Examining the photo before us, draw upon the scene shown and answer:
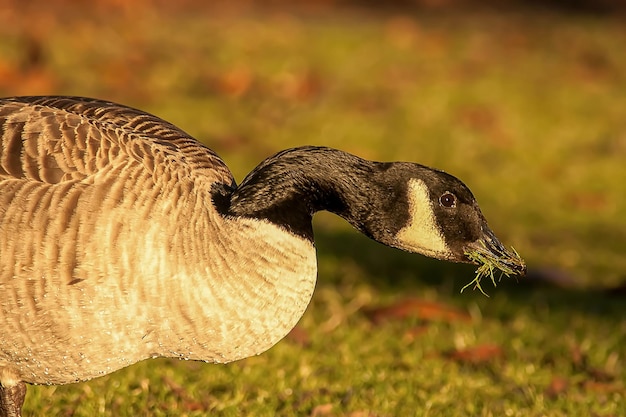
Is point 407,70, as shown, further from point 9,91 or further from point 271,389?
point 271,389

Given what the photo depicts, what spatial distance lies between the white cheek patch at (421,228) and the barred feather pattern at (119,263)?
42 centimetres

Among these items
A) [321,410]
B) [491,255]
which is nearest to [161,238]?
[491,255]

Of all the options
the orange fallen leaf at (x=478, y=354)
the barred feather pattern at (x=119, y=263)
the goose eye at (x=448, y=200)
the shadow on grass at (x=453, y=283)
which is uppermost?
the goose eye at (x=448, y=200)

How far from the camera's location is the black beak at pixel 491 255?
420 cm

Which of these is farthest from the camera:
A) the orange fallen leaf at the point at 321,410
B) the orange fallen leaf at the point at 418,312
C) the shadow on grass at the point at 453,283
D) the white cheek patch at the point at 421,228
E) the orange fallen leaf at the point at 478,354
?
the shadow on grass at the point at 453,283

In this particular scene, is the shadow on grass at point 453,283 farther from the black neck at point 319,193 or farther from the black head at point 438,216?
the black neck at point 319,193

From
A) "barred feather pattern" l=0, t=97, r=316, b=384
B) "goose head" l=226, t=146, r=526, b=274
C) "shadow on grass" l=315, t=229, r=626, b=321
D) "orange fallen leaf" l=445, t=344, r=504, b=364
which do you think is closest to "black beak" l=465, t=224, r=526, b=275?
"goose head" l=226, t=146, r=526, b=274

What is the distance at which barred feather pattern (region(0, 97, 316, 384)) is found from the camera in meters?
4.00

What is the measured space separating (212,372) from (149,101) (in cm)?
688

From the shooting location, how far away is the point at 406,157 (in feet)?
36.1

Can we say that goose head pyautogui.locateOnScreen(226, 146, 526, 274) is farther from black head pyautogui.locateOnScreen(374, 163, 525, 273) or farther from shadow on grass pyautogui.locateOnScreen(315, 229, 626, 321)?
shadow on grass pyautogui.locateOnScreen(315, 229, 626, 321)

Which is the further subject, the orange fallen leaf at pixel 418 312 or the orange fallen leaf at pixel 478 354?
the orange fallen leaf at pixel 418 312

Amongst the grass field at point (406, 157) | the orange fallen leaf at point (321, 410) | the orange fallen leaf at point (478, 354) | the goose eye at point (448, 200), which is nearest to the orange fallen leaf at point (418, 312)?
the grass field at point (406, 157)

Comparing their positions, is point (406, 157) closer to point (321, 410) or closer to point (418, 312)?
point (418, 312)
